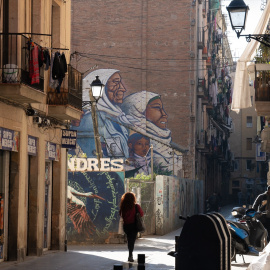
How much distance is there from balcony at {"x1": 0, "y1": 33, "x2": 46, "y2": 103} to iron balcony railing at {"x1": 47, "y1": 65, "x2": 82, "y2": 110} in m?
2.80

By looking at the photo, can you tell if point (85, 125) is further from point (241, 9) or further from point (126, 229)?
point (241, 9)

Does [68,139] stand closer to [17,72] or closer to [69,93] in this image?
[69,93]

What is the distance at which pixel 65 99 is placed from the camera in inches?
823

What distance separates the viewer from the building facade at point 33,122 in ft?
57.0

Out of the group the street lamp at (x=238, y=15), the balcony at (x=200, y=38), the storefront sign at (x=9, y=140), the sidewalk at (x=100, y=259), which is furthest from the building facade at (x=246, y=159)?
the street lamp at (x=238, y=15)

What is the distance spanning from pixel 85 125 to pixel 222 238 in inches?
1489

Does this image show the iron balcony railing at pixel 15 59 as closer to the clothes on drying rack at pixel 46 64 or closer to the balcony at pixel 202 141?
the clothes on drying rack at pixel 46 64

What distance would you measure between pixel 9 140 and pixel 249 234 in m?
5.74

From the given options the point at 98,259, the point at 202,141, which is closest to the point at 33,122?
the point at 98,259

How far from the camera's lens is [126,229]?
19.1m

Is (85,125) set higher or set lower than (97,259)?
higher

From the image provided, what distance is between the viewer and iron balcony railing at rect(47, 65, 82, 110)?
68.6 feet

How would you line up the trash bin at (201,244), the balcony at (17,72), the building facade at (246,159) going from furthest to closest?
the building facade at (246,159)
the balcony at (17,72)
the trash bin at (201,244)

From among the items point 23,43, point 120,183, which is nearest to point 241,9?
point 23,43
